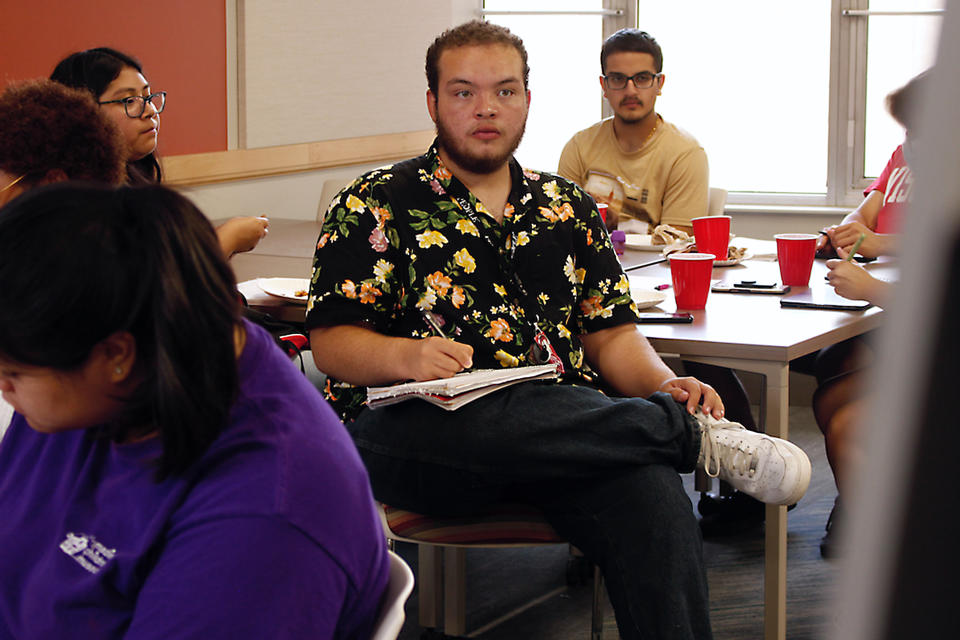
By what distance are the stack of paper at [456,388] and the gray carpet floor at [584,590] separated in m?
0.86

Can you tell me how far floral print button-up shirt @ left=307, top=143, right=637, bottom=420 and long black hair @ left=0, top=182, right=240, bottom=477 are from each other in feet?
3.67

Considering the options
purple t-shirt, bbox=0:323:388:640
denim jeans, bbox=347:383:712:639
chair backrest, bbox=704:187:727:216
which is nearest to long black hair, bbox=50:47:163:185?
denim jeans, bbox=347:383:712:639

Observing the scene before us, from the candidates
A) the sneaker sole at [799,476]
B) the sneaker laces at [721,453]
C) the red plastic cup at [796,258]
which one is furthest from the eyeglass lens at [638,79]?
the sneaker sole at [799,476]

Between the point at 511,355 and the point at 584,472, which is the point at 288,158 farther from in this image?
the point at 584,472

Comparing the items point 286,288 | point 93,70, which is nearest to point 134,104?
point 93,70

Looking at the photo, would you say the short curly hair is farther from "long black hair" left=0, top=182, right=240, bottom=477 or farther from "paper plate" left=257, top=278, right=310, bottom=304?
"long black hair" left=0, top=182, right=240, bottom=477

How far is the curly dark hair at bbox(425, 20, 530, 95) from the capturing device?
2213mm

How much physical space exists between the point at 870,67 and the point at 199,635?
17.0 ft

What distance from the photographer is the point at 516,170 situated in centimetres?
221

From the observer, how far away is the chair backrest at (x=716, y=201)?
3814 mm

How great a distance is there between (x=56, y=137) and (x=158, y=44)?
2579 millimetres

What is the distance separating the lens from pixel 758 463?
1774 mm

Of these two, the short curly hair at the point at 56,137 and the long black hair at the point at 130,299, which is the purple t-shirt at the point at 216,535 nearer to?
the long black hair at the point at 130,299

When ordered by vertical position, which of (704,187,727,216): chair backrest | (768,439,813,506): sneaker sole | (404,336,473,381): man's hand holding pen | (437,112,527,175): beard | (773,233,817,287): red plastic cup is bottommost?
(768,439,813,506): sneaker sole
